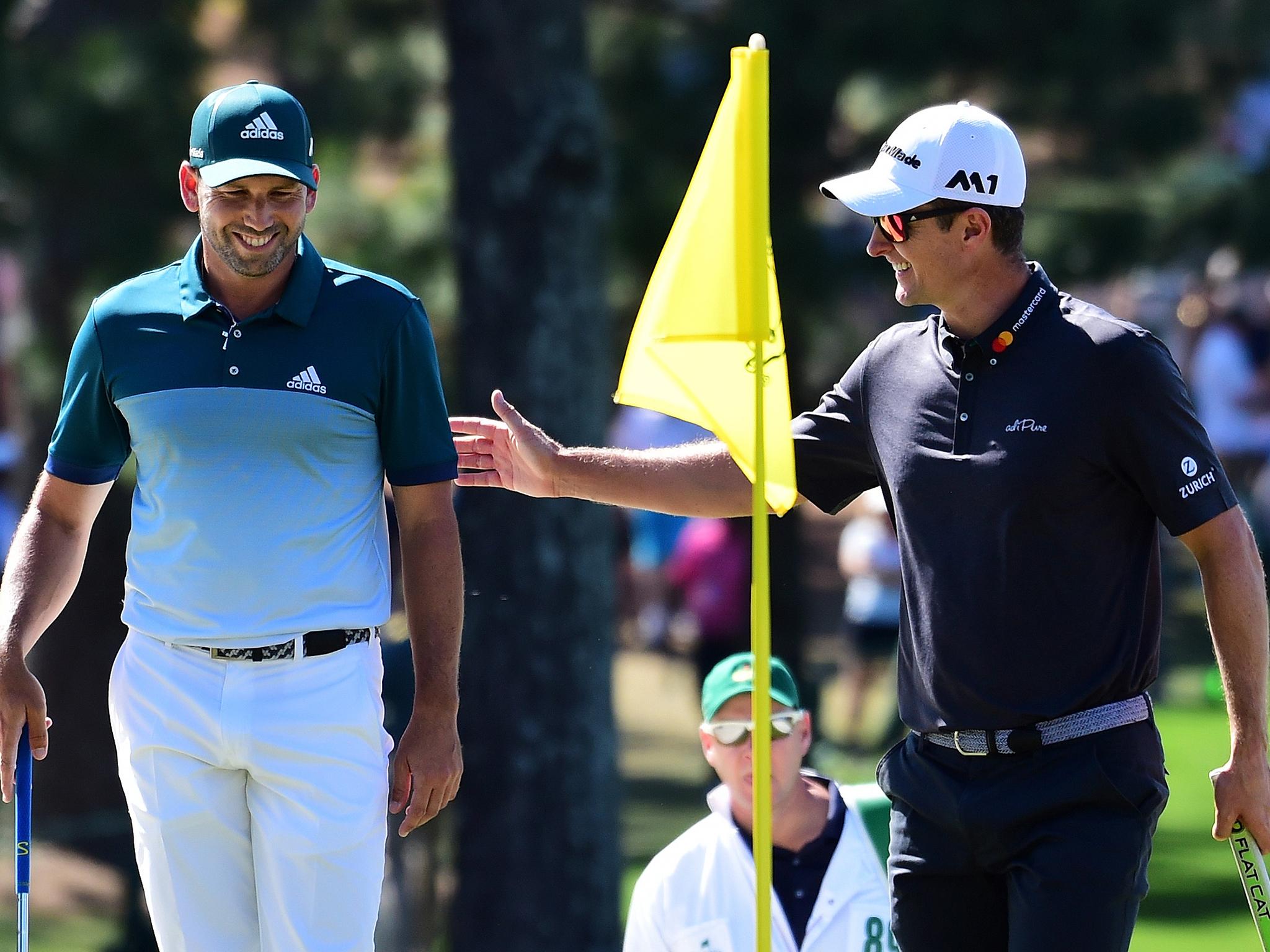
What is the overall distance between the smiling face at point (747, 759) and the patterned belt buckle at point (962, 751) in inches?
56.4

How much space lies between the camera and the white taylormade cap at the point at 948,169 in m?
3.76

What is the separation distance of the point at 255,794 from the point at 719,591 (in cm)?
687

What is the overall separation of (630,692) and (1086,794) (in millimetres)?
11080

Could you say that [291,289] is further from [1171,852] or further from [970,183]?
[1171,852]

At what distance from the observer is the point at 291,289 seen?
3791 mm

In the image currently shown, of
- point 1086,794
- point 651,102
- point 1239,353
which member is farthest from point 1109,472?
point 1239,353

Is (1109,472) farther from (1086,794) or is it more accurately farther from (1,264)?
(1,264)

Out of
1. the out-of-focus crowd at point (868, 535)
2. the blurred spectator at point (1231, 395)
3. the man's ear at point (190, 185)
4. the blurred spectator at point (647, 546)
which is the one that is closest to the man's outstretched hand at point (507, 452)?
the man's ear at point (190, 185)

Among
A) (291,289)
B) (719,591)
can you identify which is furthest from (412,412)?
(719,591)

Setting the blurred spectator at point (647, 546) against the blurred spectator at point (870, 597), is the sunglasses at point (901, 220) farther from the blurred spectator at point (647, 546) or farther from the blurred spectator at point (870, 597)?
the blurred spectator at point (647, 546)

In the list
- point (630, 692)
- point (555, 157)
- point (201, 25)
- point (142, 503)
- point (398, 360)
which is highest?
point (201, 25)

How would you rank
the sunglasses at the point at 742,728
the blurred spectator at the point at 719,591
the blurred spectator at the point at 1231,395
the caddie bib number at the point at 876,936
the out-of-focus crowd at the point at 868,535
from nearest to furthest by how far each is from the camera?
the caddie bib number at the point at 876,936, the sunglasses at the point at 742,728, the blurred spectator at the point at 719,591, the out-of-focus crowd at the point at 868,535, the blurred spectator at the point at 1231,395

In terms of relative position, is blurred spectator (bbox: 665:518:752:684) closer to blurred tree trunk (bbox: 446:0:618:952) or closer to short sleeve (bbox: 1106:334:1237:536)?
blurred tree trunk (bbox: 446:0:618:952)

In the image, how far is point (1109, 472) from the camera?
362cm
